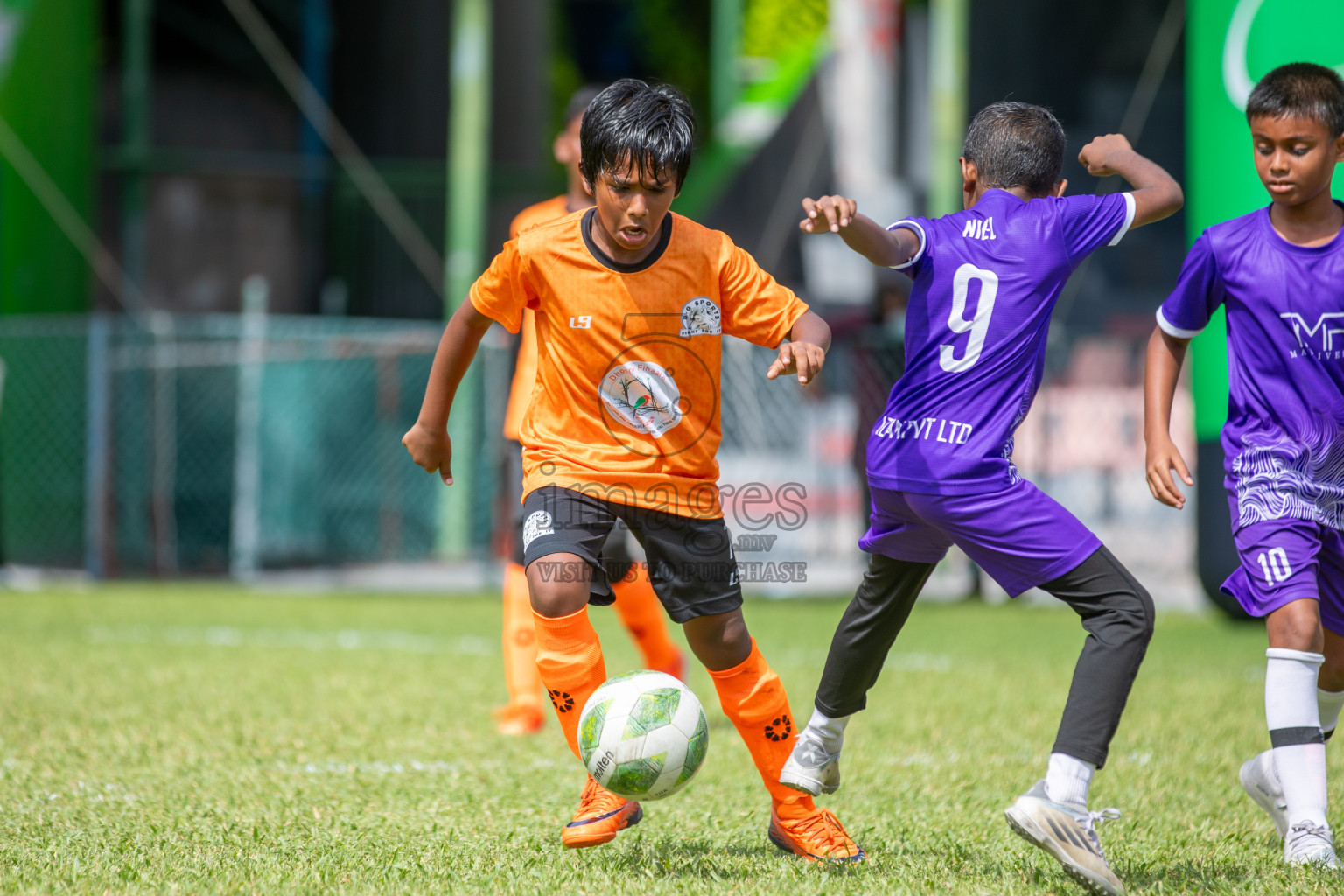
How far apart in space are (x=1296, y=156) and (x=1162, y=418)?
0.66 metres

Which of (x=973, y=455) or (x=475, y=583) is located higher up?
(x=973, y=455)

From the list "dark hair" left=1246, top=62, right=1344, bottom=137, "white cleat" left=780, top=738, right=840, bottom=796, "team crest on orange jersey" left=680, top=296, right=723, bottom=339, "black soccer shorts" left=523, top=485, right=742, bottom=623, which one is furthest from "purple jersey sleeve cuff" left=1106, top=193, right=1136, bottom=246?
"white cleat" left=780, top=738, right=840, bottom=796

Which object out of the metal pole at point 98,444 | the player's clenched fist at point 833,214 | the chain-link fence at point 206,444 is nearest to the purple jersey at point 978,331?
the player's clenched fist at point 833,214

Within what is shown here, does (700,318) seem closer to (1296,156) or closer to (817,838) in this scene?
(817,838)

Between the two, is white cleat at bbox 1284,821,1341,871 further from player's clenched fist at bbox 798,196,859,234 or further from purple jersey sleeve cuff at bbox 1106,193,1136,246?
player's clenched fist at bbox 798,196,859,234

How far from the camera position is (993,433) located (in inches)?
115

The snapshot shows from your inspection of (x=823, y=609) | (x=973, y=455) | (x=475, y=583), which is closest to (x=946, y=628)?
(x=823, y=609)

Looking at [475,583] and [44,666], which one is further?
[475,583]

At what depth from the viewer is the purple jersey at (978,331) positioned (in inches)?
116

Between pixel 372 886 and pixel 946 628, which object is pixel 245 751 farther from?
pixel 946 628

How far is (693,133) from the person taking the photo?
311 centimetres

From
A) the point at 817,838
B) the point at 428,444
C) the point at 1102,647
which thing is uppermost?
the point at 428,444

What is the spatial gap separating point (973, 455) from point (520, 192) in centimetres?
1305

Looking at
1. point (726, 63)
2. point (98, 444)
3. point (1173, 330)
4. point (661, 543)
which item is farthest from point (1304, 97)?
point (726, 63)
